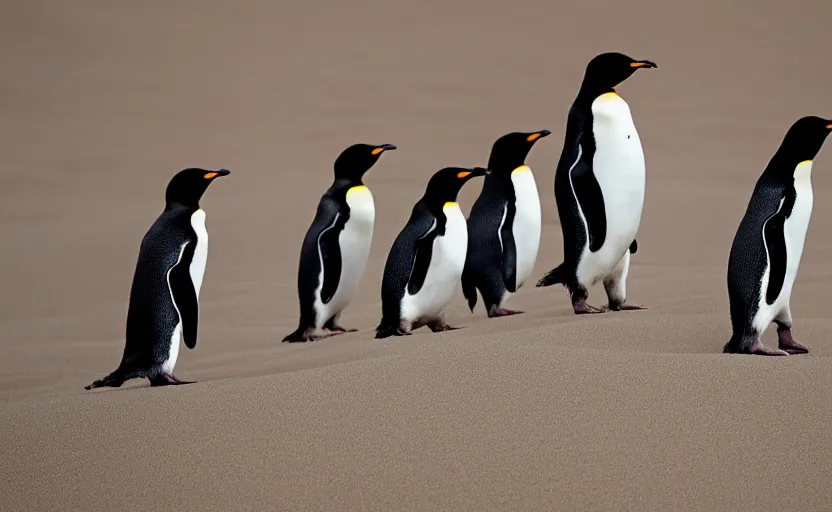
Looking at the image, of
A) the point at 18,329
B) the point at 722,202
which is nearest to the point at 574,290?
the point at 18,329

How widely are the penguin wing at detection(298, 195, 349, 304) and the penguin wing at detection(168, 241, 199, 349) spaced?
5.01 feet

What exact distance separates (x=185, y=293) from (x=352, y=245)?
1719 mm

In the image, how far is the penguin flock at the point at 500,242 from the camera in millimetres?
4113

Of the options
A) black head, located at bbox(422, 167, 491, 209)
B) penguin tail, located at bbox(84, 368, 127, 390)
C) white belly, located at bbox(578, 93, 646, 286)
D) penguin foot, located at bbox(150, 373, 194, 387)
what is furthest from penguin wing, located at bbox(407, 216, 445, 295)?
penguin tail, located at bbox(84, 368, 127, 390)

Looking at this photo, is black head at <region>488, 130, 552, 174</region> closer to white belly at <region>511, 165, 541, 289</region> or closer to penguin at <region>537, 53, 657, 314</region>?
white belly at <region>511, 165, 541, 289</region>

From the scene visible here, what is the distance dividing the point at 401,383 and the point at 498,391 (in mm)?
354

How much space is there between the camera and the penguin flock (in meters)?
4.11

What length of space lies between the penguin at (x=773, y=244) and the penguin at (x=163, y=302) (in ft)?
6.86

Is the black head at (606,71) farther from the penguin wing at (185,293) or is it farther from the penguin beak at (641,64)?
the penguin wing at (185,293)

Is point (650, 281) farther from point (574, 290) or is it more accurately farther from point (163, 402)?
point (163, 402)

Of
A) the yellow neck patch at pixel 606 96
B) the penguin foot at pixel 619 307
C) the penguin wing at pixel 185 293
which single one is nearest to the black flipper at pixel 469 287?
the penguin foot at pixel 619 307

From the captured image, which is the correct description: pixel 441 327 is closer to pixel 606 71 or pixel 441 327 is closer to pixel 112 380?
pixel 606 71

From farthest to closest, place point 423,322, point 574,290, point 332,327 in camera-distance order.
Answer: point 332,327, point 423,322, point 574,290

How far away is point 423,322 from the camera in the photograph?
575cm
